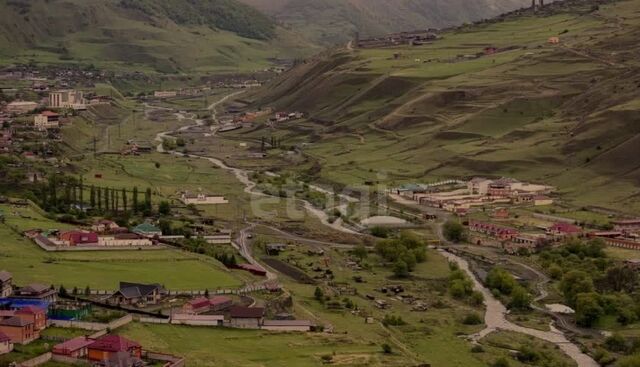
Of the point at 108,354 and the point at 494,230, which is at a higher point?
the point at 494,230

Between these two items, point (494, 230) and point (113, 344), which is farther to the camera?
point (494, 230)

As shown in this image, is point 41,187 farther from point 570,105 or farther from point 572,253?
point 570,105

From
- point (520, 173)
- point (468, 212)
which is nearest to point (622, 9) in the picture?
point (520, 173)

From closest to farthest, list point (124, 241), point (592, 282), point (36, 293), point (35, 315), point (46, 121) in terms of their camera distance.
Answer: point (35, 315), point (36, 293), point (592, 282), point (124, 241), point (46, 121)

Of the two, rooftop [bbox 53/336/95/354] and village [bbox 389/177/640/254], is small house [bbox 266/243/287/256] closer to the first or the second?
village [bbox 389/177/640/254]

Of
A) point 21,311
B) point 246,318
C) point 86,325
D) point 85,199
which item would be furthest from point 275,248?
point 21,311

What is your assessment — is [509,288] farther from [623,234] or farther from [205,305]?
[205,305]
